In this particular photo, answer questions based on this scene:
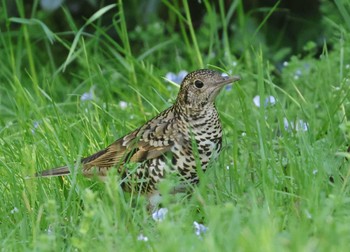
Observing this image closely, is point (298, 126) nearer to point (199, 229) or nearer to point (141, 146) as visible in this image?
point (141, 146)

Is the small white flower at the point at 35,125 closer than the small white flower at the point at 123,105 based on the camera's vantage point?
Yes

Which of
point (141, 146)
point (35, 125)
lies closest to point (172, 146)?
point (141, 146)

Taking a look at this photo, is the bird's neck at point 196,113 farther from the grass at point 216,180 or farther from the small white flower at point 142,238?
the small white flower at point 142,238

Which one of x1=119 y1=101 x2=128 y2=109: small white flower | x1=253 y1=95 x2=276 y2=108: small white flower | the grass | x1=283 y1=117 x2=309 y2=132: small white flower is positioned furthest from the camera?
x1=119 y1=101 x2=128 y2=109: small white flower

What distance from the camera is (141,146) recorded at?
5.08 m

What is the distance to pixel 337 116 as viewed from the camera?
567 cm

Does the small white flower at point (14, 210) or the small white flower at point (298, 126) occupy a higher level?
the small white flower at point (14, 210)

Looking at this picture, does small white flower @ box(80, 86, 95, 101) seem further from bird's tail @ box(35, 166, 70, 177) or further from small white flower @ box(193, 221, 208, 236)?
small white flower @ box(193, 221, 208, 236)

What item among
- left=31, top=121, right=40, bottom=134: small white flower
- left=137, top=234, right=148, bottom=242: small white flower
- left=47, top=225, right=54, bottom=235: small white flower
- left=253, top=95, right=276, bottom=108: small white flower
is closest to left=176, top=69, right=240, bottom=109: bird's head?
left=253, top=95, right=276, bottom=108: small white flower

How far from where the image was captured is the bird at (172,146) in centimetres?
491

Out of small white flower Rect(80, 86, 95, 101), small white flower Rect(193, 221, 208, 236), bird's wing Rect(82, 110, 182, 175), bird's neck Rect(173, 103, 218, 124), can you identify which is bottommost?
small white flower Rect(80, 86, 95, 101)

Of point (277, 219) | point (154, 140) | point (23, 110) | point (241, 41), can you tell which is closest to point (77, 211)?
point (154, 140)

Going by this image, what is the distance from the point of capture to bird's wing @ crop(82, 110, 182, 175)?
504 cm

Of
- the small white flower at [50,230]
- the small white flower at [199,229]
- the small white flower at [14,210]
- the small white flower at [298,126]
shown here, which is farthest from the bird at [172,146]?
the small white flower at [199,229]
